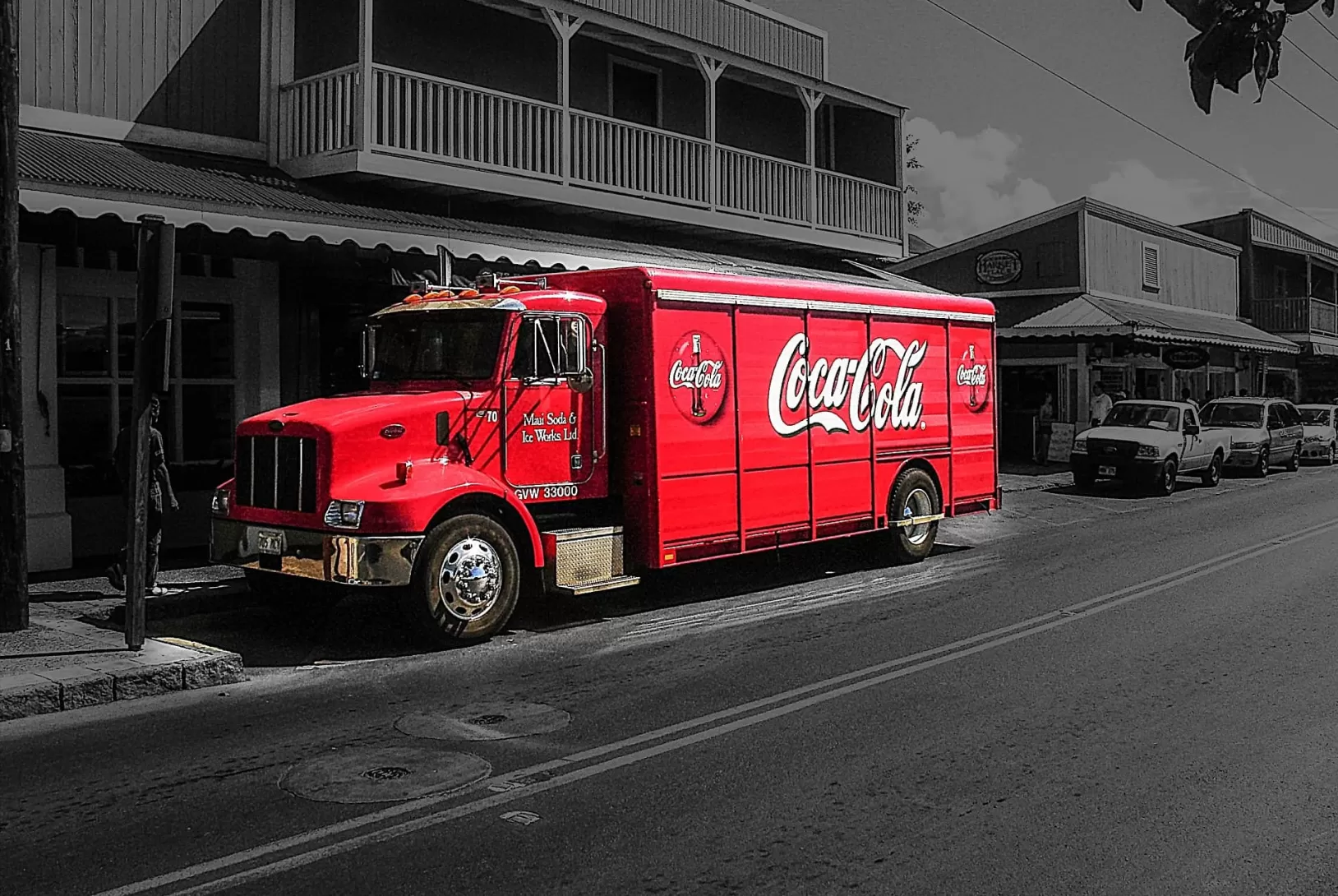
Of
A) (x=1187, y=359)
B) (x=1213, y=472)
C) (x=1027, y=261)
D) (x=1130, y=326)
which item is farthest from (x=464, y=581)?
(x=1027, y=261)

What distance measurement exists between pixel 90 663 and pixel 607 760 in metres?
3.98

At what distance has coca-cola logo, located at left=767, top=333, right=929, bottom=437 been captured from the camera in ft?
40.7

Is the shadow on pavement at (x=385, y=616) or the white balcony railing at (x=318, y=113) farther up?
the white balcony railing at (x=318, y=113)

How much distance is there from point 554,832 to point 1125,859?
2.30 m

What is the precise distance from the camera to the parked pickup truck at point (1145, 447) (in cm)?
2345

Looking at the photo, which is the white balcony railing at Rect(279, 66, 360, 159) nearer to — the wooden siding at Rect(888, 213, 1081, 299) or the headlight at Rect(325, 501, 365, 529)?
the headlight at Rect(325, 501, 365, 529)

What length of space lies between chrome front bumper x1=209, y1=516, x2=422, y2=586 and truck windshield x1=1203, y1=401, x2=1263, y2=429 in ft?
80.7

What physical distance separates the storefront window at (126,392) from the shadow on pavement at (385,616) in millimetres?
3264

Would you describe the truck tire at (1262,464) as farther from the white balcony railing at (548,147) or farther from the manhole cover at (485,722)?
the manhole cover at (485,722)

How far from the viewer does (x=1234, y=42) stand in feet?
10.3

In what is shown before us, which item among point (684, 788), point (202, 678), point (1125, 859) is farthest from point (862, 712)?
point (202, 678)

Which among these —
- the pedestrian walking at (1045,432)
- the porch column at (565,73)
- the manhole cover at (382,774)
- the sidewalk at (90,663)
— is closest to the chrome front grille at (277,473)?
the sidewalk at (90,663)

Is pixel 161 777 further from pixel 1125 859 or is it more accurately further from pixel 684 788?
pixel 1125 859

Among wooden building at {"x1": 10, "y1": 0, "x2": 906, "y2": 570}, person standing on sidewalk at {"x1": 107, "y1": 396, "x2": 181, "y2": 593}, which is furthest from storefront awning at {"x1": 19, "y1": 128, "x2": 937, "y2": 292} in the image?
person standing on sidewalk at {"x1": 107, "y1": 396, "x2": 181, "y2": 593}
